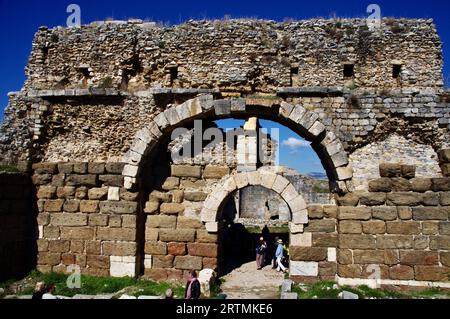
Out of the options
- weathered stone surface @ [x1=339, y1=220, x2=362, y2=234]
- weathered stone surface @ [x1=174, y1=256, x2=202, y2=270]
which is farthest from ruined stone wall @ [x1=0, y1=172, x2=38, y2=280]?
weathered stone surface @ [x1=339, y1=220, x2=362, y2=234]

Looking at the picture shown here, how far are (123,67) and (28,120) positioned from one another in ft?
8.46

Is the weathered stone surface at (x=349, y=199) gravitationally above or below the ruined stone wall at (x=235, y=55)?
below

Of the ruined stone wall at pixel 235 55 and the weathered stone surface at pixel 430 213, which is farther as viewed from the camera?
the ruined stone wall at pixel 235 55

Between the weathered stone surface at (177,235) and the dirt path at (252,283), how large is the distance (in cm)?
137

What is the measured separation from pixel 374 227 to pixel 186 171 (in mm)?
4410

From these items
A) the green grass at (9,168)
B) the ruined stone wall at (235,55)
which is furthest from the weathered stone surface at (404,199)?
the green grass at (9,168)

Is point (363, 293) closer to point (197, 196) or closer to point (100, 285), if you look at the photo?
point (197, 196)

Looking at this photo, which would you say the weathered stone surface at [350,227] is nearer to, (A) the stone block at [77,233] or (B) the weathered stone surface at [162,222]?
(B) the weathered stone surface at [162,222]

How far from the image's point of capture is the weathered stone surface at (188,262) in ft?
29.1

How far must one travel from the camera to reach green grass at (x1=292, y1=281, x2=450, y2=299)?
25.0 feet

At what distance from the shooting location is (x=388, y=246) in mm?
8125
